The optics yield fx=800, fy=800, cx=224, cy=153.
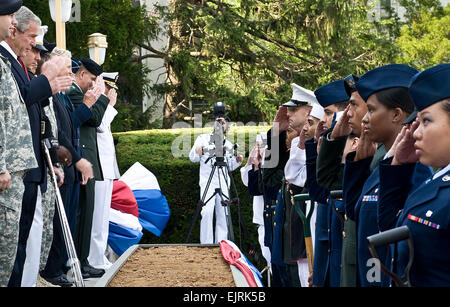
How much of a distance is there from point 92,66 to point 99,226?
1610 millimetres

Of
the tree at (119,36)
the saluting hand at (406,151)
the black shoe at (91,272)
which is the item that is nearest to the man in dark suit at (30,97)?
the black shoe at (91,272)

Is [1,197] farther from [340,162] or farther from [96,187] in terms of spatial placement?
[96,187]

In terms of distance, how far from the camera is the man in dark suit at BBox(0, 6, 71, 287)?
4.94 meters

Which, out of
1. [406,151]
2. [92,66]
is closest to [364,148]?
[406,151]

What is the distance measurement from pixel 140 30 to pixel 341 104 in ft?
44.1

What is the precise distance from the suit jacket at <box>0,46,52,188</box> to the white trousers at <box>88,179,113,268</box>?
8.98 ft

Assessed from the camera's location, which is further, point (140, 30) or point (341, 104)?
point (140, 30)

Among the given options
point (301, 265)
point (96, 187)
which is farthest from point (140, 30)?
point (301, 265)

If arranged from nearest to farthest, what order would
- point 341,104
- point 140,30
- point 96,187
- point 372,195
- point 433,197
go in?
point 433,197
point 372,195
point 341,104
point 96,187
point 140,30

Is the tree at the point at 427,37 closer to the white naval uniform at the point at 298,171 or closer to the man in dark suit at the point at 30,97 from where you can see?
the white naval uniform at the point at 298,171

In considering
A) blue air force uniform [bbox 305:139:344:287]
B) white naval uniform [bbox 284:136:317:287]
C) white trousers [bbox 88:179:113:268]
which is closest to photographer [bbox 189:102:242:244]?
white trousers [bbox 88:179:113:268]

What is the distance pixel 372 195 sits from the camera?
3.59 meters

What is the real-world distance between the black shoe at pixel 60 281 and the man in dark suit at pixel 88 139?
754mm

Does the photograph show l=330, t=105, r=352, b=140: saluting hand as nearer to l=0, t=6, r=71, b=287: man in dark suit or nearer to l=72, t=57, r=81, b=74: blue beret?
l=0, t=6, r=71, b=287: man in dark suit
